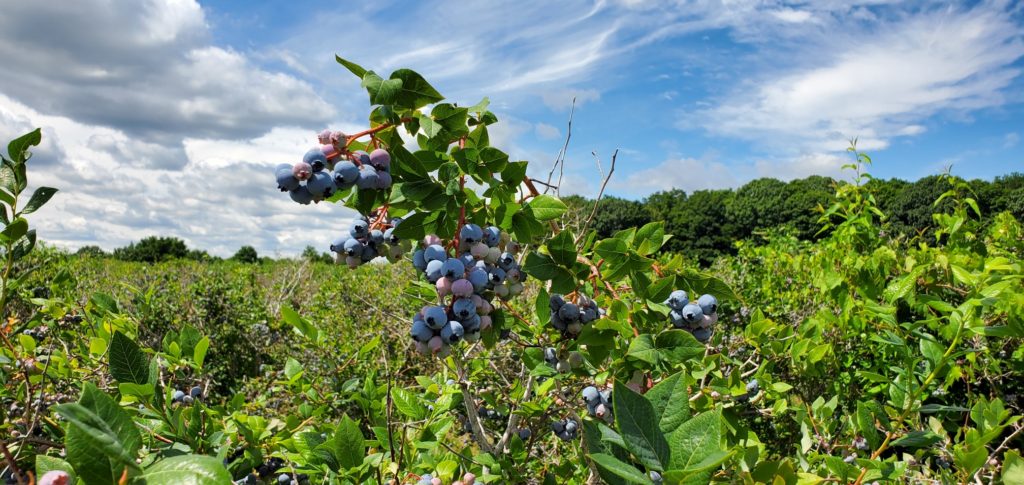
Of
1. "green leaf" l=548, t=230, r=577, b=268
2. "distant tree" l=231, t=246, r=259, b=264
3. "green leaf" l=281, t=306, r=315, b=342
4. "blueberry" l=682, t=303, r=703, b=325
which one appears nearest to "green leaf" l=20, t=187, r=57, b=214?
"green leaf" l=281, t=306, r=315, b=342

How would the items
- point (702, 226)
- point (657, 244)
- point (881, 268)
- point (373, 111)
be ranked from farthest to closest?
point (702, 226) < point (881, 268) < point (657, 244) < point (373, 111)

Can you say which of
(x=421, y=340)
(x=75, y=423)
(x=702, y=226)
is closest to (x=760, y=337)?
(x=421, y=340)

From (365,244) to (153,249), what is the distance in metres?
28.3

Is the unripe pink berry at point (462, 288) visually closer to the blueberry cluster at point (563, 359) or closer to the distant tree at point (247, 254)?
the blueberry cluster at point (563, 359)

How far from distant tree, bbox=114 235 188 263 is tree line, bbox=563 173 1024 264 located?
20.8 meters

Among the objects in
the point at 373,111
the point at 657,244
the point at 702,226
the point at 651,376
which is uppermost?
the point at 702,226

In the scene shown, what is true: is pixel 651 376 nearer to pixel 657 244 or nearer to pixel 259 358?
pixel 657 244

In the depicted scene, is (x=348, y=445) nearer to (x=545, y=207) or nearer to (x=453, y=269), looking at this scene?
(x=453, y=269)

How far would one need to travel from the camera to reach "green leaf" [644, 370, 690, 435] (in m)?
0.79

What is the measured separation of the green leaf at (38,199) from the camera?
3.94 feet

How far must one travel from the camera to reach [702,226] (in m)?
43.0

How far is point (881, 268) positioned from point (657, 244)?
2.96 metres

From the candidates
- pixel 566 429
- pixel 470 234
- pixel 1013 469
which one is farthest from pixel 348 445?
pixel 1013 469

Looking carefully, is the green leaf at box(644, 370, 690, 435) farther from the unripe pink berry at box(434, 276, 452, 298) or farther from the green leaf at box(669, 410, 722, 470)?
the unripe pink berry at box(434, 276, 452, 298)
